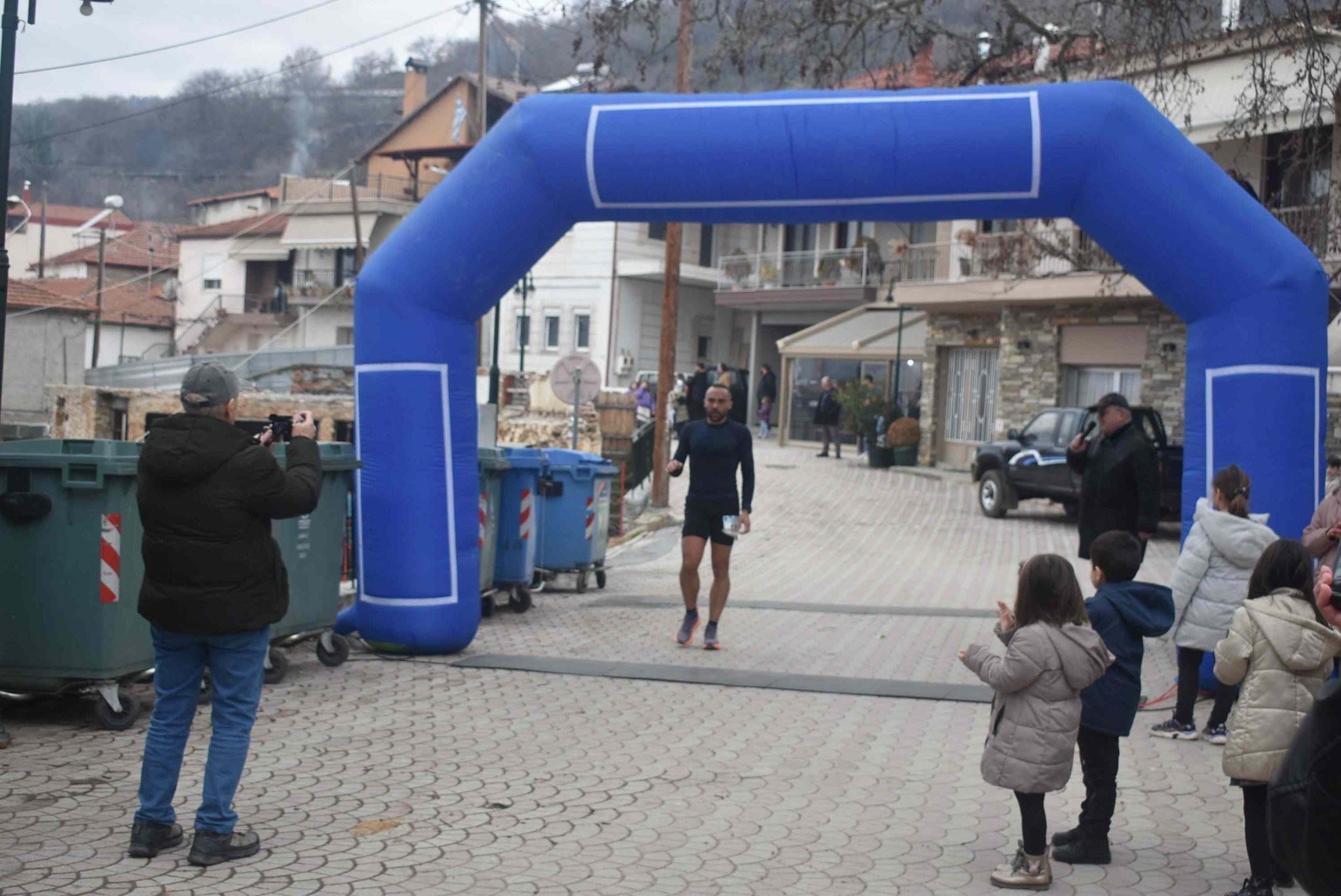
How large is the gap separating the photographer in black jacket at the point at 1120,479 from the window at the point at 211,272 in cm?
5949

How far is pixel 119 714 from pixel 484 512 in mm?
4211

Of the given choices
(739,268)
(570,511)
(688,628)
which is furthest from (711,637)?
(739,268)

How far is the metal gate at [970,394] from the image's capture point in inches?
1176

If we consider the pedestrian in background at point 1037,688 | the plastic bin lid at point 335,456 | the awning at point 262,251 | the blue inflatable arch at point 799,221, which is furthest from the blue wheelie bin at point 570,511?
the awning at point 262,251

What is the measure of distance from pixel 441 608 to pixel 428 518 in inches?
24.5

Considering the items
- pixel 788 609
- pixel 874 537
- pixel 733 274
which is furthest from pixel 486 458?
pixel 733 274

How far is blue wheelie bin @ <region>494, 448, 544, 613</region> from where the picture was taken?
454 inches

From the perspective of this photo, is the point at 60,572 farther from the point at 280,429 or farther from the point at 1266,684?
the point at 1266,684

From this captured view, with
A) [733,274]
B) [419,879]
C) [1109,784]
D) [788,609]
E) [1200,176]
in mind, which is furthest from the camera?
[733,274]

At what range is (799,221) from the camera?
9.07 meters

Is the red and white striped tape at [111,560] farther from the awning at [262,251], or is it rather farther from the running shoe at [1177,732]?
the awning at [262,251]

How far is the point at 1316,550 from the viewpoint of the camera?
741 cm

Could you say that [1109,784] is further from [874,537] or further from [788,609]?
[874,537]

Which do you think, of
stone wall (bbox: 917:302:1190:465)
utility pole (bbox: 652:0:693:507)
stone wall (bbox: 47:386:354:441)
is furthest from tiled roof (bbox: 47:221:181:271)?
utility pole (bbox: 652:0:693:507)
